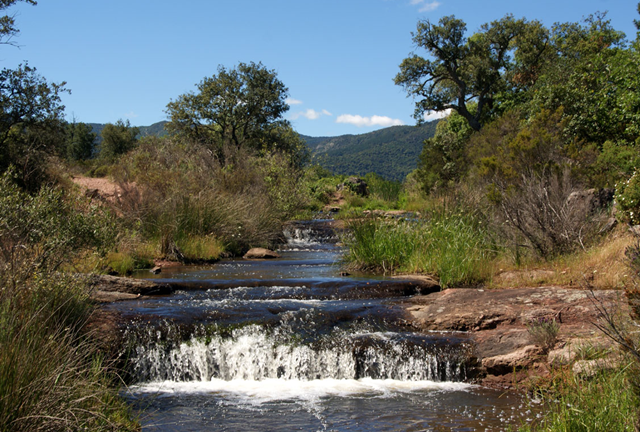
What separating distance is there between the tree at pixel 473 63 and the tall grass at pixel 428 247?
87.4ft

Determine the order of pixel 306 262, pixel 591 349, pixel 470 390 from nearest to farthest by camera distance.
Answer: pixel 591 349, pixel 470 390, pixel 306 262

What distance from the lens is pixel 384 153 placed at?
142375 mm

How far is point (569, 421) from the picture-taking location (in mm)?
3611

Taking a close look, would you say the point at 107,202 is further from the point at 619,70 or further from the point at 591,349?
the point at 619,70

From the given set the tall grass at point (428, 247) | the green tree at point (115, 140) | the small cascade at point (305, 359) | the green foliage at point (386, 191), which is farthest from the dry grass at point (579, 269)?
the green tree at point (115, 140)

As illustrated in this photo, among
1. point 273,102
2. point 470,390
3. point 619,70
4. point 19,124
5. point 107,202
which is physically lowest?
point 470,390

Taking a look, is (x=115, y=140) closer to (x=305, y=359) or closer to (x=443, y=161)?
(x=443, y=161)

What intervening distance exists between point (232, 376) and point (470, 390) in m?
2.71

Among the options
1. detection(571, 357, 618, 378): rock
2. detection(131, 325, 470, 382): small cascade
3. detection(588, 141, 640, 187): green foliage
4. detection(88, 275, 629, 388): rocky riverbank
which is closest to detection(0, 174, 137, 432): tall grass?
detection(88, 275, 629, 388): rocky riverbank

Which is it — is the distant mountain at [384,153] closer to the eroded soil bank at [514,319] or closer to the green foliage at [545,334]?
the eroded soil bank at [514,319]

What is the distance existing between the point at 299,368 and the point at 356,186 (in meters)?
31.9

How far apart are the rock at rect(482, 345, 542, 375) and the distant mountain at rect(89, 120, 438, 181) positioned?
118188mm

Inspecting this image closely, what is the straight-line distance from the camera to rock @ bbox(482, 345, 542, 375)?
5.84 metres

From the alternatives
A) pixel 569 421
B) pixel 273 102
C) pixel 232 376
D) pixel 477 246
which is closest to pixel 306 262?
pixel 477 246
